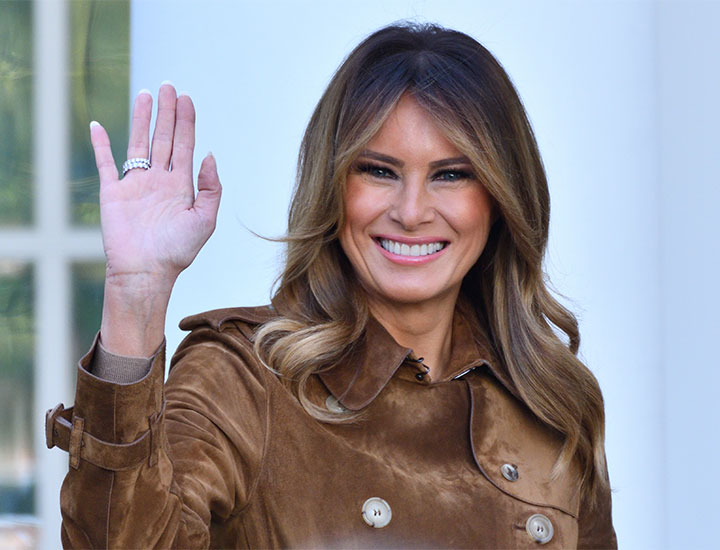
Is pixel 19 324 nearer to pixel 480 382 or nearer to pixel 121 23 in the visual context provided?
pixel 121 23

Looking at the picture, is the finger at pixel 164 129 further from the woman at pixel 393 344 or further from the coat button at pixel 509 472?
the coat button at pixel 509 472

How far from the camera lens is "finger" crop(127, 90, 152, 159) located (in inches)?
73.0

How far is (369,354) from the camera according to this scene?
7.73ft

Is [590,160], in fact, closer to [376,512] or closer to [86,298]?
[86,298]

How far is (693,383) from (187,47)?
1981mm

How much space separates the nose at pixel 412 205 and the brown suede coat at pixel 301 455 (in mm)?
241

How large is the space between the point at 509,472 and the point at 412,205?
57 centimetres

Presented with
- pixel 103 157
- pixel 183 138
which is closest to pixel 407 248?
pixel 183 138

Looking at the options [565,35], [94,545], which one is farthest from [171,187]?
[565,35]

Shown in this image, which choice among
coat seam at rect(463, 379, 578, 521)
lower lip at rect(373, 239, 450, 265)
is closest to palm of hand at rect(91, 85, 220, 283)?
lower lip at rect(373, 239, 450, 265)

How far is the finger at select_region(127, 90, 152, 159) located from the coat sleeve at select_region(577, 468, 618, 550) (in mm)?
1327

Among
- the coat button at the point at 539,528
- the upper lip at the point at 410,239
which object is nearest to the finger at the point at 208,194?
the upper lip at the point at 410,239

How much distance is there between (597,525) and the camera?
2654 millimetres

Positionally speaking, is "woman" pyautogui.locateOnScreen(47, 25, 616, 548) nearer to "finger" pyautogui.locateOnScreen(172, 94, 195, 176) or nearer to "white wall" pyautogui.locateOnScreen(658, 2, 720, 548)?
"finger" pyautogui.locateOnScreen(172, 94, 195, 176)
